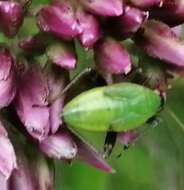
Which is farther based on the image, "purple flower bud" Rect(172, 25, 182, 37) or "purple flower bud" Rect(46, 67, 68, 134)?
"purple flower bud" Rect(172, 25, 182, 37)

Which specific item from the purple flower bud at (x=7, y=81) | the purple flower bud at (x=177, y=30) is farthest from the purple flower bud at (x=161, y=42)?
the purple flower bud at (x=7, y=81)

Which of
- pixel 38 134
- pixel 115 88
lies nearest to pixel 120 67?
pixel 115 88

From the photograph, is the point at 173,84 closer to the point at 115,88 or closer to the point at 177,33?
the point at 177,33

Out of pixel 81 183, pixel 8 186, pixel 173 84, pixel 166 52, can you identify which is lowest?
pixel 81 183

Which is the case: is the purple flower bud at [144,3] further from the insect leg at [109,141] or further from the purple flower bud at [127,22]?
the insect leg at [109,141]

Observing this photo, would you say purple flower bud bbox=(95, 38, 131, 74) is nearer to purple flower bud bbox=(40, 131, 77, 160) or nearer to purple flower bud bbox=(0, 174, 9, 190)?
purple flower bud bbox=(40, 131, 77, 160)

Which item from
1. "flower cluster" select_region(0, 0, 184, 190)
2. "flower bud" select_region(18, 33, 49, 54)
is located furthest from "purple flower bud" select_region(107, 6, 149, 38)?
"flower bud" select_region(18, 33, 49, 54)
